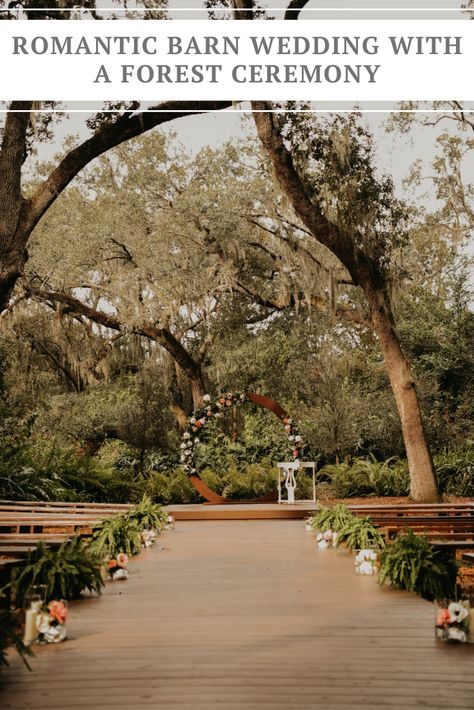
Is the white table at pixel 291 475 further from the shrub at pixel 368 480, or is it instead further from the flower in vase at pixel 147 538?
the flower in vase at pixel 147 538

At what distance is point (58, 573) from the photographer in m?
4.98

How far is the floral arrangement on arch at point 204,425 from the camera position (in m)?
14.8

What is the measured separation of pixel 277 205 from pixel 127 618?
41.3ft

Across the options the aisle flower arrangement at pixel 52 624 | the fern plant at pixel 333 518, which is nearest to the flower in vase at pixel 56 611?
the aisle flower arrangement at pixel 52 624

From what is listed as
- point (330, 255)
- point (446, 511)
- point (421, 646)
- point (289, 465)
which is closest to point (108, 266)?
point (330, 255)

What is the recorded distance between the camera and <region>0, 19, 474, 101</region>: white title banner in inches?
369

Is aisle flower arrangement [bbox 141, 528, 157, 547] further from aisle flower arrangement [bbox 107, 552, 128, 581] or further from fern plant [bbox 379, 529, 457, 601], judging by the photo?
fern plant [bbox 379, 529, 457, 601]

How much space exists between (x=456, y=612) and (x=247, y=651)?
1.03 m

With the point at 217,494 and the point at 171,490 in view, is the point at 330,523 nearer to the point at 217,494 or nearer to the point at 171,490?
the point at 217,494

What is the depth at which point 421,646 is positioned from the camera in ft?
12.8

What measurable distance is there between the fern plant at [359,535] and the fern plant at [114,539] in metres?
1.97

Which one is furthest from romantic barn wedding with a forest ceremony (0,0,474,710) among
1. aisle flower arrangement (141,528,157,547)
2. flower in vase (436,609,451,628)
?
aisle flower arrangement (141,528,157,547)

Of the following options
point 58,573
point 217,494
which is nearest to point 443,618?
point 58,573

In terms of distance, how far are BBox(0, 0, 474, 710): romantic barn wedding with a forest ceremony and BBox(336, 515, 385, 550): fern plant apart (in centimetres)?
4
